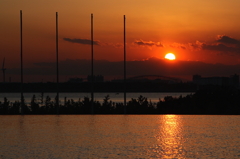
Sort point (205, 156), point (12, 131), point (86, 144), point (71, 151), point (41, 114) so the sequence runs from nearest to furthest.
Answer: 1. point (205, 156)
2. point (71, 151)
3. point (86, 144)
4. point (12, 131)
5. point (41, 114)

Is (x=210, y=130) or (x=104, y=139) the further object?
(x=210, y=130)

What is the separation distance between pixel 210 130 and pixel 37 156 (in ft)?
36.9

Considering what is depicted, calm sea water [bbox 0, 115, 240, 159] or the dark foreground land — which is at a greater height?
the dark foreground land

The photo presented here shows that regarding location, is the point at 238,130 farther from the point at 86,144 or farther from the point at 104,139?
the point at 86,144

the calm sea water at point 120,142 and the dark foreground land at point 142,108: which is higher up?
the dark foreground land at point 142,108

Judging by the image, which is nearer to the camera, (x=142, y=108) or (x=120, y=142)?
(x=120, y=142)

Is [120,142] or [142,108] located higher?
[142,108]

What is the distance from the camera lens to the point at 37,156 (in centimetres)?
1462

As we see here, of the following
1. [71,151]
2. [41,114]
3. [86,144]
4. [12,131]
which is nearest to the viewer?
[71,151]

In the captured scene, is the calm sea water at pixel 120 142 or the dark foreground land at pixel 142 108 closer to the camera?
the calm sea water at pixel 120 142

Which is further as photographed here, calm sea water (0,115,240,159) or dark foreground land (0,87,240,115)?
dark foreground land (0,87,240,115)

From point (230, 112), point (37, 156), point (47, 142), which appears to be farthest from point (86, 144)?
point (230, 112)

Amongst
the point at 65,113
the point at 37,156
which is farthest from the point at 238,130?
the point at 65,113

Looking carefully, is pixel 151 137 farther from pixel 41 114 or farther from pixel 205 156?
pixel 41 114
